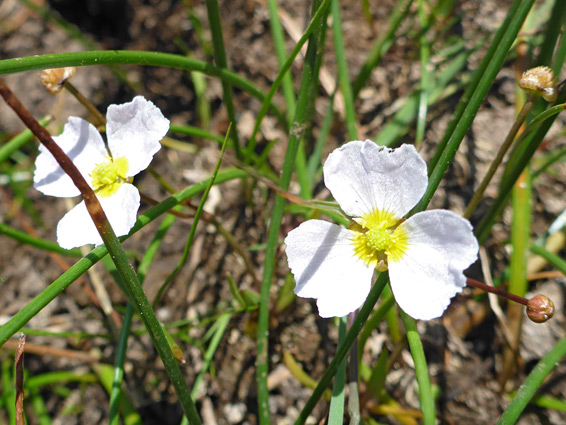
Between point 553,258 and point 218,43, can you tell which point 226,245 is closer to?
point 218,43

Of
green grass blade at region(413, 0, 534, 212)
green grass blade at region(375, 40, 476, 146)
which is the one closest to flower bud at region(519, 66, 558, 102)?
green grass blade at region(413, 0, 534, 212)

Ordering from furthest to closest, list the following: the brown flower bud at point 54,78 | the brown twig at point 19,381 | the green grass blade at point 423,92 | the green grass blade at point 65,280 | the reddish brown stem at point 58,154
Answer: the green grass blade at point 423,92 < the brown flower bud at point 54,78 < the brown twig at point 19,381 < the green grass blade at point 65,280 < the reddish brown stem at point 58,154

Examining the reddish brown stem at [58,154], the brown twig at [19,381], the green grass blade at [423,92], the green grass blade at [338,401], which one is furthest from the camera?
the green grass blade at [423,92]

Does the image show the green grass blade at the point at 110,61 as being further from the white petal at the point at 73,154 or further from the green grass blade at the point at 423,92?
the green grass blade at the point at 423,92

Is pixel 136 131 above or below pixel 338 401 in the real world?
above

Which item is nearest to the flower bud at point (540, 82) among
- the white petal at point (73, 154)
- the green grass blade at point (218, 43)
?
the green grass blade at point (218, 43)

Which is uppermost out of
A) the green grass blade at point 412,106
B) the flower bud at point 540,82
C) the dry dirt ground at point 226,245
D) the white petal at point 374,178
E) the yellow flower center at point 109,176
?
the flower bud at point 540,82

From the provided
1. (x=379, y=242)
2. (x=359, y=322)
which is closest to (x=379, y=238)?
(x=379, y=242)
